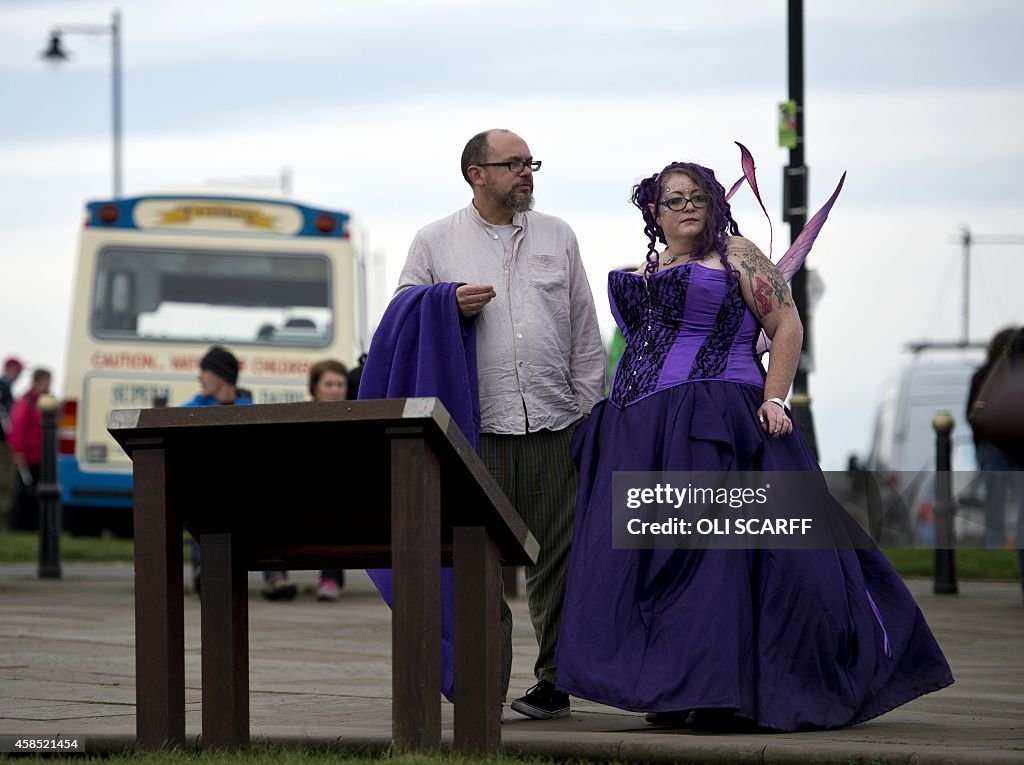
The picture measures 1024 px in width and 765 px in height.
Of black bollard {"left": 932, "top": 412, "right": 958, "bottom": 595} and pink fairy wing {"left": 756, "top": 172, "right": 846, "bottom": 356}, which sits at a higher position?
pink fairy wing {"left": 756, "top": 172, "right": 846, "bottom": 356}

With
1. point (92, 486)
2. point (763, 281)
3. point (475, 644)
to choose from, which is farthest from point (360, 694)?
point (92, 486)

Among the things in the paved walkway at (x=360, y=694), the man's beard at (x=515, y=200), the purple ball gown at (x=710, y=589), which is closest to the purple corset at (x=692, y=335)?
the purple ball gown at (x=710, y=589)

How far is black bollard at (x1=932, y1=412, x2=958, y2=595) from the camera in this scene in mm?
12875

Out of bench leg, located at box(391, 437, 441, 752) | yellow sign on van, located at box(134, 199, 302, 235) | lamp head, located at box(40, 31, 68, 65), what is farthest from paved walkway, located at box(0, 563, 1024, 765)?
lamp head, located at box(40, 31, 68, 65)

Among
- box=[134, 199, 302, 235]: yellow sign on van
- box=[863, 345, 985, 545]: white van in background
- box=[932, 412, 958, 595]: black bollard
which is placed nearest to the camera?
box=[932, 412, 958, 595]: black bollard

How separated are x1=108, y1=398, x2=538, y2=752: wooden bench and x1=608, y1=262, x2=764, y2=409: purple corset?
3.87 ft

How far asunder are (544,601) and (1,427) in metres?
16.9

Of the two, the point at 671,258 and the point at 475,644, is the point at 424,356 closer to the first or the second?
the point at 671,258

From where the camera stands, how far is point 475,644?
16.0ft

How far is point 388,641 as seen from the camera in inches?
368

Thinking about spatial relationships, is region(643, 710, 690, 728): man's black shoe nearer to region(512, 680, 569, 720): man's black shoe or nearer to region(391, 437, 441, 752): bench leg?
region(512, 680, 569, 720): man's black shoe

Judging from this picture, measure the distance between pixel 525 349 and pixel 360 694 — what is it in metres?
1.58
